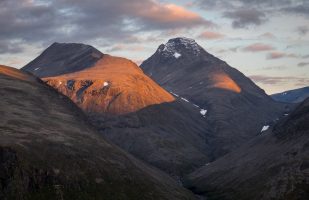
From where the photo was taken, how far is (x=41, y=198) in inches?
7849

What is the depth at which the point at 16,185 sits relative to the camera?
19988 cm

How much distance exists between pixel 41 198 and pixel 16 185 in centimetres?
1113

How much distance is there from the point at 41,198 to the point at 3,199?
15375mm

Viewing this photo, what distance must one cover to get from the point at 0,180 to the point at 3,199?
35.1 ft

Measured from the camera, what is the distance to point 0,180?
198 m

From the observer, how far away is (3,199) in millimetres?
190000

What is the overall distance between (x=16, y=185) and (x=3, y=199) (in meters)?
10.7

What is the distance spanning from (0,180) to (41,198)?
56.9ft

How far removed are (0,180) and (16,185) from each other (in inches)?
252
